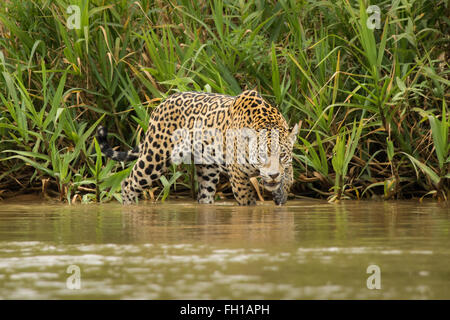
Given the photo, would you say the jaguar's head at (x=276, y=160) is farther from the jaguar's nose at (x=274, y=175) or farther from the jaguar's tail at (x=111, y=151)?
the jaguar's tail at (x=111, y=151)

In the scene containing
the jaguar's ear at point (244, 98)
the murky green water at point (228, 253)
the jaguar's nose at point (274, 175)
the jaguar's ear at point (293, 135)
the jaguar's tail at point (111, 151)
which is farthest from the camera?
the jaguar's tail at point (111, 151)

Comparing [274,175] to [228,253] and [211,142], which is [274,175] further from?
[228,253]

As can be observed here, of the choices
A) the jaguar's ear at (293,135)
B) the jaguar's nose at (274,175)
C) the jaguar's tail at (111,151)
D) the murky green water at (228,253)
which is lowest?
the murky green water at (228,253)

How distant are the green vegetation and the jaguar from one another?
6.5 inches

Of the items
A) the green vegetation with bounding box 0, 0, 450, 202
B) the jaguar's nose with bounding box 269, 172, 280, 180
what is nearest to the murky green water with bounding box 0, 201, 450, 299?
the jaguar's nose with bounding box 269, 172, 280, 180

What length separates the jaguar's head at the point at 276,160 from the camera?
6355 mm

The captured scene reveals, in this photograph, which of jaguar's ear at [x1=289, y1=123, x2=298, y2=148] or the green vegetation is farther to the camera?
the green vegetation

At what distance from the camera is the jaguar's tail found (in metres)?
7.19

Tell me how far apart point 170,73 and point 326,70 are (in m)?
1.39

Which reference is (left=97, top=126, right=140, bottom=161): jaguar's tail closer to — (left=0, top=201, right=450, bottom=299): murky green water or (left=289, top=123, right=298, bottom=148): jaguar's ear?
(left=0, top=201, right=450, bottom=299): murky green water

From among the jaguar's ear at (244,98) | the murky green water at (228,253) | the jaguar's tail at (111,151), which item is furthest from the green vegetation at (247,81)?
the murky green water at (228,253)

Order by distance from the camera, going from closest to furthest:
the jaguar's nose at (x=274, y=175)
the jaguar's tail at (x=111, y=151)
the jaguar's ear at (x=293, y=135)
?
1. the jaguar's nose at (x=274, y=175)
2. the jaguar's ear at (x=293, y=135)
3. the jaguar's tail at (x=111, y=151)

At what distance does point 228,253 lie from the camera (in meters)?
3.56

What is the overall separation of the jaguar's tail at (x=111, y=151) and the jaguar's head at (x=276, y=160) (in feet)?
4.45
